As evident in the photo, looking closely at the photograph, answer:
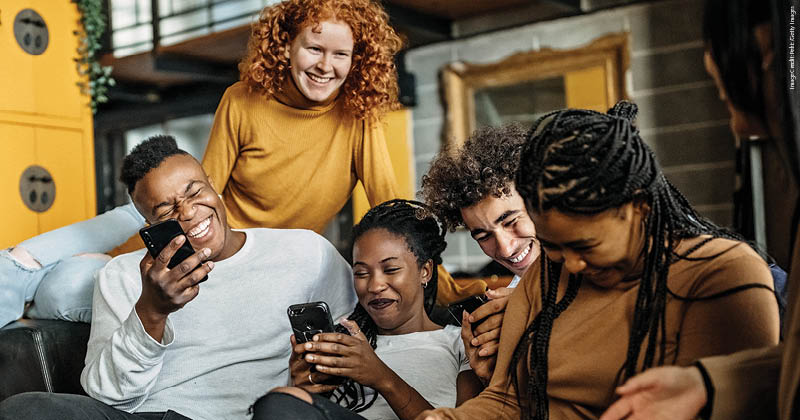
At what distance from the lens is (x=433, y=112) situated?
4.23 meters

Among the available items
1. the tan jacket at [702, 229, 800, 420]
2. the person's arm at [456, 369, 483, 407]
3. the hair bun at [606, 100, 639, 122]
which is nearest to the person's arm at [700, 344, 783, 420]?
the tan jacket at [702, 229, 800, 420]

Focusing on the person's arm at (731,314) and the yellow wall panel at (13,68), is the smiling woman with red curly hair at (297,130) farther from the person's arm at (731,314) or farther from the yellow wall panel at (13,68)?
the yellow wall panel at (13,68)

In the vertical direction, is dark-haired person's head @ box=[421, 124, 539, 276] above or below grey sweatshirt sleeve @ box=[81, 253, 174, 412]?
above

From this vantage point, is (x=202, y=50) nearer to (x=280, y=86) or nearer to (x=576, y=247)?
(x=280, y=86)

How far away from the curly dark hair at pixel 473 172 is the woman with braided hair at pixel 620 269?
1.72ft

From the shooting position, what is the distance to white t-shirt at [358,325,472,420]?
162 centimetres

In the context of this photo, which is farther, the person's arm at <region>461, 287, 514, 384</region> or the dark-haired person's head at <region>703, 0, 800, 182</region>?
the person's arm at <region>461, 287, 514, 384</region>

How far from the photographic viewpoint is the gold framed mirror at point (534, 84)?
3699 millimetres

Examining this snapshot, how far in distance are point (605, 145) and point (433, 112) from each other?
317 centimetres

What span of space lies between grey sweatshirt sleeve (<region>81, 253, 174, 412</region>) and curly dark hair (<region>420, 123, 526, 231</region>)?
68cm

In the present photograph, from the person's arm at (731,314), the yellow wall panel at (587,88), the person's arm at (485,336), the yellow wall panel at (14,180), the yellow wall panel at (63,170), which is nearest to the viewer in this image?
the person's arm at (731,314)

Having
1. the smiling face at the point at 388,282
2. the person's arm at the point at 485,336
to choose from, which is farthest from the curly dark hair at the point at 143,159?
the person's arm at the point at 485,336

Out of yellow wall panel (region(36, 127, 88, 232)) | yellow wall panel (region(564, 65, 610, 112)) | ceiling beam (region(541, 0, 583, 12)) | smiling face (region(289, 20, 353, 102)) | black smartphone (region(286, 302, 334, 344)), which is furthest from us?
yellow wall panel (region(564, 65, 610, 112))

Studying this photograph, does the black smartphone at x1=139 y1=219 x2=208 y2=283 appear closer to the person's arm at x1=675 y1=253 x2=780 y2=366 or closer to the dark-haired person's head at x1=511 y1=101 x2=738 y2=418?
the dark-haired person's head at x1=511 y1=101 x2=738 y2=418
